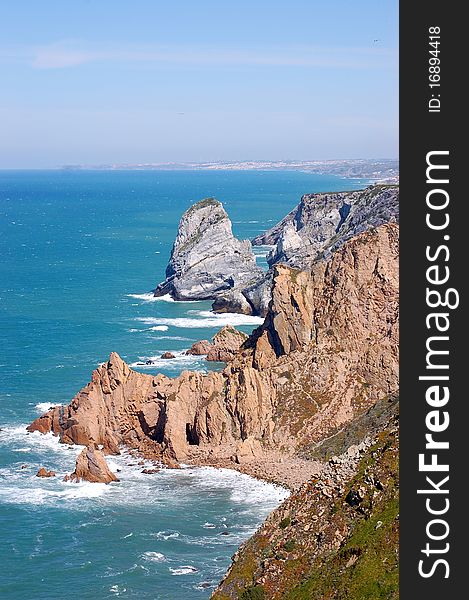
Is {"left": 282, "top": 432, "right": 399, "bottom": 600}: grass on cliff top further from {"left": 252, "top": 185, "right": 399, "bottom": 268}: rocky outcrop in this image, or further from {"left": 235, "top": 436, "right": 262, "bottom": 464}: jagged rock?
{"left": 252, "top": 185, "right": 399, "bottom": 268}: rocky outcrop

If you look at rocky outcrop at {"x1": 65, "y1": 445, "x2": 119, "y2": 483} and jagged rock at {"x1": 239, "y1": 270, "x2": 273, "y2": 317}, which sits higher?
jagged rock at {"x1": 239, "y1": 270, "x2": 273, "y2": 317}

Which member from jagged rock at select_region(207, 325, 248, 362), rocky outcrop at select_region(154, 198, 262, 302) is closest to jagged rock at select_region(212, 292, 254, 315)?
rocky outcrop at select_region(154, 198, 262, 302)

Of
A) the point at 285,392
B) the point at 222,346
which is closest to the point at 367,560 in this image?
the point at 285,392

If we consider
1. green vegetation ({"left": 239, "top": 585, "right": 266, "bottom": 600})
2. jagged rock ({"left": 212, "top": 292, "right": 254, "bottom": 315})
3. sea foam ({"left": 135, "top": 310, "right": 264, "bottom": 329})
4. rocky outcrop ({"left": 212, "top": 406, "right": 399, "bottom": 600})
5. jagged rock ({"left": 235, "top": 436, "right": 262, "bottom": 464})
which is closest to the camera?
rocky outcrop ({"left": 212, "top": 406, "right": 399, "bottom": 600})

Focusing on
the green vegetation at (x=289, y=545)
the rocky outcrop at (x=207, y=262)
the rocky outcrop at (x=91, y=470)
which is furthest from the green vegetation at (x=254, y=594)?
the rocky outcrop at (x=207, y=262)

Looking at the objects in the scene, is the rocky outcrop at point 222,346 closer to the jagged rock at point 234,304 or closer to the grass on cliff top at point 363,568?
the jagged rock at point 234,304

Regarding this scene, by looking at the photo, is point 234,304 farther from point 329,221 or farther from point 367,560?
point 367,560

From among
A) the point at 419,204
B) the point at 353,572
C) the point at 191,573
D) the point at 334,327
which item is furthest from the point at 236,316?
the point at 419,204
